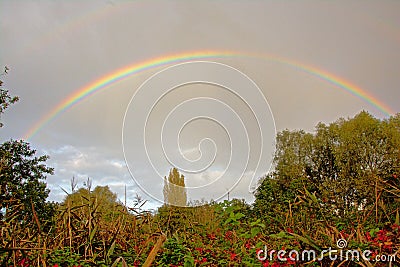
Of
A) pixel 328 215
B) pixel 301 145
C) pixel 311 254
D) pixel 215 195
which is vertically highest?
pixel 301 145

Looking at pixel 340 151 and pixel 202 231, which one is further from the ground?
pixel 340 151

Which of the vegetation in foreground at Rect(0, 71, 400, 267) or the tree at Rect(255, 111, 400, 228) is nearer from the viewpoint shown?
the vegetation in foreground at Rect(0, 71, 400, 267)

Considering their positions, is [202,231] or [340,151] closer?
[202,231]

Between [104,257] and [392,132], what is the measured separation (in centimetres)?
2963

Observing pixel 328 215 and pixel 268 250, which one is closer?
pixel 268 250

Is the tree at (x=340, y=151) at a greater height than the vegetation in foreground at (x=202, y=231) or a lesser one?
greater

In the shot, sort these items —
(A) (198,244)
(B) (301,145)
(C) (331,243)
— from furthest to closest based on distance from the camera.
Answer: (B) (301,145) < (A) (198,244) < (C) (331,243)

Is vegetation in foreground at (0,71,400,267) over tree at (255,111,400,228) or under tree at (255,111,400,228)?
under

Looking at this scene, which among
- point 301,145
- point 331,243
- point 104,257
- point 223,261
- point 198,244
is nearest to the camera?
point 331,243

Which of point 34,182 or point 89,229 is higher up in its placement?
point 34,182

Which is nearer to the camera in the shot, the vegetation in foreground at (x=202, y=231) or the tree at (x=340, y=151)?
the vegetation in foreground at (x=202, y=231)

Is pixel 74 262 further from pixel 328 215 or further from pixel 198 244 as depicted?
pixel 328 215

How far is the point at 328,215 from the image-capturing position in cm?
482

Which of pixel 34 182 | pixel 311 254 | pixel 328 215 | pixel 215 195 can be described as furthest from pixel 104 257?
pixel 34 182
